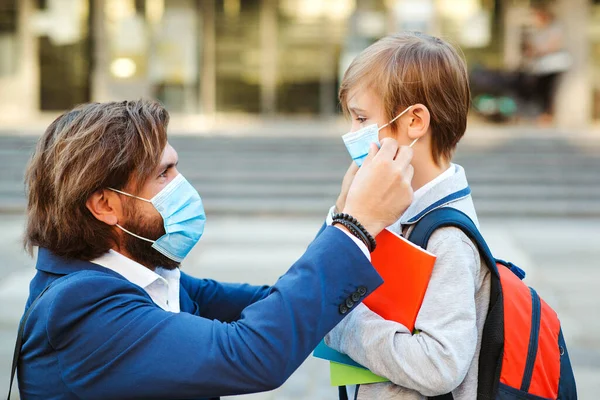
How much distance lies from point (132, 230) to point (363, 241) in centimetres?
60

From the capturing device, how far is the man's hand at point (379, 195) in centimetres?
145

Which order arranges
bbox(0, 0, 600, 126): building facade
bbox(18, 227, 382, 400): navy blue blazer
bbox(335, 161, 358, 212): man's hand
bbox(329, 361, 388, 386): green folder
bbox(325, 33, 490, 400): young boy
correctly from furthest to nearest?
bbox(0, 0, 600, 126): building facade < bbox(335, 161, 358, 212): man's hand < bbox(329, 361, 388, 386): green folder < bbox(325, 33, 490, 400): young boy < bbox(18, 227, 382, 400): navy blue blazer

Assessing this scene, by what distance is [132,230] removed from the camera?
1723mm

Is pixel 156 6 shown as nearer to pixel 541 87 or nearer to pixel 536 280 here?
pixel 541 87

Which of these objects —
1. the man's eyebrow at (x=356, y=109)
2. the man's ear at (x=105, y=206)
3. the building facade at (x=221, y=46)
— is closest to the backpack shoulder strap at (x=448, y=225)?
the man's eyebrow at (x=356, y=109)

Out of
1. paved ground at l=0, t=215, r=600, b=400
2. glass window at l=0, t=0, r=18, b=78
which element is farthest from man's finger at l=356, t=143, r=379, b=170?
glass window at l=0, t=0, r=18, b=78

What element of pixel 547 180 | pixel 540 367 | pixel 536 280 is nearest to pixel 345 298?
pixel 540 367

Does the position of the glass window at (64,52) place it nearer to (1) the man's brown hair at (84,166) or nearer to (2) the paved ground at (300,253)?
(2) the paved ground at (300,253)

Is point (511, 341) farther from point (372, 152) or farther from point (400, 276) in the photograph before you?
point (372, 152)

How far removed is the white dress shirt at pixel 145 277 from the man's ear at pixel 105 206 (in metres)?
0.08

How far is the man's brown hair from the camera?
61.4 inches

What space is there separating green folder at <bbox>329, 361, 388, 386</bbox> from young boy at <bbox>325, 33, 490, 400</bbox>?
25mm

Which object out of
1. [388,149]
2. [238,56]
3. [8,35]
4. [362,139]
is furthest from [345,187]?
[8,35]

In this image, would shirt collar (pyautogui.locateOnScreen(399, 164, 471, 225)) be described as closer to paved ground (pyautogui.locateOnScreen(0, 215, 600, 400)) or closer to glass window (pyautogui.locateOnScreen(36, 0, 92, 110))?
paved ground (pyautogui.locateOnScreen(0, 215, 600, 400))
